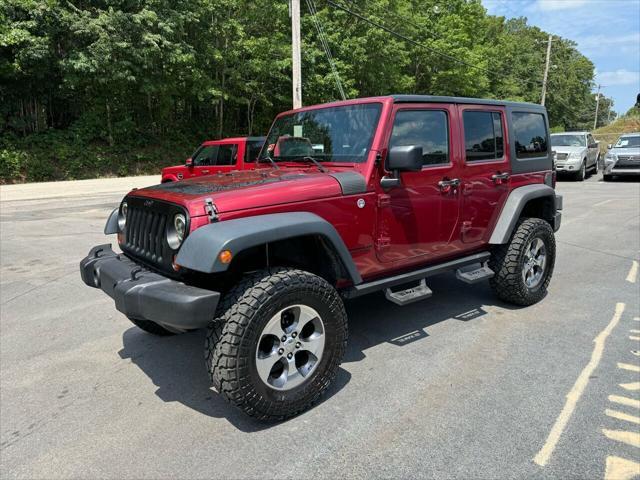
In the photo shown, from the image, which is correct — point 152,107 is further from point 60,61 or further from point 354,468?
point 354,468

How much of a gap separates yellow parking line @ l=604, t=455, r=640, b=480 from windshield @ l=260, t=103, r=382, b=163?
2.32 metres

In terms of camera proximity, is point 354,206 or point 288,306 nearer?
point 288,306

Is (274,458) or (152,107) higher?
(152,107)

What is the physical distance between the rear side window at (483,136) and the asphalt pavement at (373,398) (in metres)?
1.53

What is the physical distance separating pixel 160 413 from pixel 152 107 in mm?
22274

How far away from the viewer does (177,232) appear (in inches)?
111

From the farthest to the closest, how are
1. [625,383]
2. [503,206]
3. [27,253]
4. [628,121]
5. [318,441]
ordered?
[628,121]
[27,253]
[503,206]
[625,383]
[318,441]

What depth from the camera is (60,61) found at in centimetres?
1644

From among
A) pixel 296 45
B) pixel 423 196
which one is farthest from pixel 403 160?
pixel 296 45

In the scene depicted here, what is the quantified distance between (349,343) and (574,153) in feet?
55.3

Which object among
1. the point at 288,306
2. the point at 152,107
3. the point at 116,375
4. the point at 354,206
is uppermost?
the point at 152,107

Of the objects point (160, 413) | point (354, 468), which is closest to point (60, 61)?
point (160, 413)

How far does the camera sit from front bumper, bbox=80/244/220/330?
249cm

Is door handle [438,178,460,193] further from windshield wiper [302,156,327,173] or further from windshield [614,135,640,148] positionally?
windshield [614,135,640,148]
